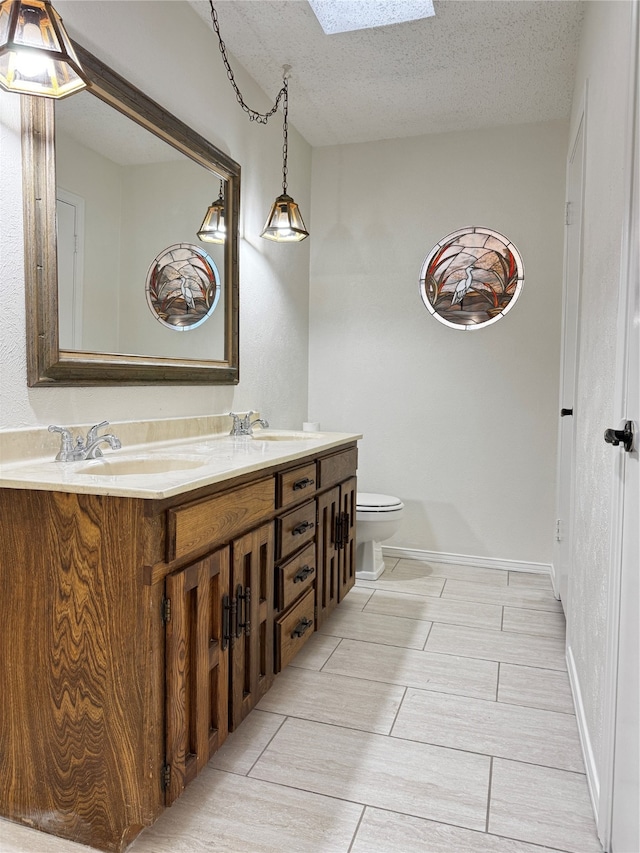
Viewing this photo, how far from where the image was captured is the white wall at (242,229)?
1.56 meters

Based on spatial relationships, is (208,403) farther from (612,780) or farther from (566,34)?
(566,34)

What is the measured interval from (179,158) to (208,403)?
0.99 metres

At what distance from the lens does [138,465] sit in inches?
69.9

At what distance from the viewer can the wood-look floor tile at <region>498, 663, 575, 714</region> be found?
77.6 inches

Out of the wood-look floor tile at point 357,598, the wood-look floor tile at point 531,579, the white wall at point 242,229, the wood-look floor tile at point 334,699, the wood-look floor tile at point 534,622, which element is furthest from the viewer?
the wood-look floor tile at point 531,579

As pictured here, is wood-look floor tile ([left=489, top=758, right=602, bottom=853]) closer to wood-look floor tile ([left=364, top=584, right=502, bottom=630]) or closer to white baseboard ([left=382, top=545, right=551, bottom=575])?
wood-look floor tile ([left=364, top=584, right=502, bottom=630])

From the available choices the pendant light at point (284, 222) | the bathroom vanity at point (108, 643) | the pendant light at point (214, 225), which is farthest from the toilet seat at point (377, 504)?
the bathroom vanity at point (108, 643)

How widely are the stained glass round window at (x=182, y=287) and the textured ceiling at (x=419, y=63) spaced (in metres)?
0.99

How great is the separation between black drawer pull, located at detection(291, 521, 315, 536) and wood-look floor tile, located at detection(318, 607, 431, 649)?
1.99 feet

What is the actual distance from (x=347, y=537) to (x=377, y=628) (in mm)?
418

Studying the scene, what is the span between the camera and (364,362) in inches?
145

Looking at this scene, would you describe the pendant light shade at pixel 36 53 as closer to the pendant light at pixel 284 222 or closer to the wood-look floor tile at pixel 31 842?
the pendant light at pixel 284 222

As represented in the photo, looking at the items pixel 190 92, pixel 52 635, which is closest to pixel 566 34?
pixel 190 92

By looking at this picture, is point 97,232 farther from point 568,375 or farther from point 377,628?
point 568,375
